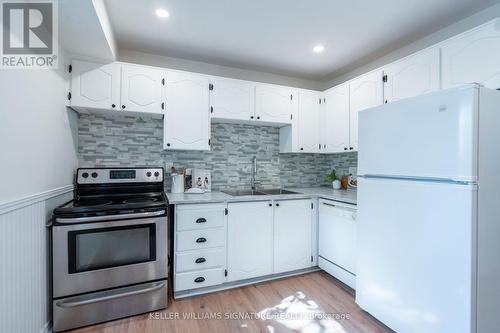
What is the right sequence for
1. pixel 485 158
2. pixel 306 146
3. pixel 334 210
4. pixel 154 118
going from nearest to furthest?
pixel 485 158 < pixel 334 210 < pixel 154 118 < pixel 306 146

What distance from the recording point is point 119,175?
7.54 feet

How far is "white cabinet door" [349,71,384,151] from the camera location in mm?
2357

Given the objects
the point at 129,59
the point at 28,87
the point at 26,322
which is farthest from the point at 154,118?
the point at 26,322

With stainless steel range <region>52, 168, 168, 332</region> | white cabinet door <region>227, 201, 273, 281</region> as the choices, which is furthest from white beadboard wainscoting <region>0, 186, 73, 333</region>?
white cabinet door <region>227, 201, 273, 281</region>

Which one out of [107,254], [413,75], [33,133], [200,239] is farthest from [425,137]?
[33,133]

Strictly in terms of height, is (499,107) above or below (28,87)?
below

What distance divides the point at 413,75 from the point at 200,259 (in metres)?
2.46

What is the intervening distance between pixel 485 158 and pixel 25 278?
2722mm

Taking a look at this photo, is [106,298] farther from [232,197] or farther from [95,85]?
[95,85]

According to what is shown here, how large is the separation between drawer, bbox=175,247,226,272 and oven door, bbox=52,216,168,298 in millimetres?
180

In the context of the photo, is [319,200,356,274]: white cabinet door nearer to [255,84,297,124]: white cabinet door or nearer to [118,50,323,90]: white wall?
[255,84,297,124]: white cabinet door

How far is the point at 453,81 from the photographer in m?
1.79

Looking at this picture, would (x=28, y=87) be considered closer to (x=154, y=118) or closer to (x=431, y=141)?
(x=154, y=118)

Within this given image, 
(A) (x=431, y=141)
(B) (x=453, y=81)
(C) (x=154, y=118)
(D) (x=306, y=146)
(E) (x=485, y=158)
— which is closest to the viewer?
(E) (x=485, y=158)
